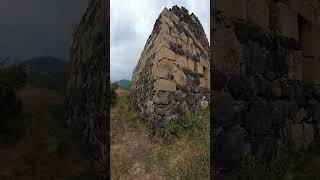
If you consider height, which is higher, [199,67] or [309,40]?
[309,40]

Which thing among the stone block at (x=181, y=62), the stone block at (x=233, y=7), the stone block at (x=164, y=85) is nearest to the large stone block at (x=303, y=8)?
the stone block at (x=233, y=7)

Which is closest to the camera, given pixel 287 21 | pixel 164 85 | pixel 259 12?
pixel 259 12

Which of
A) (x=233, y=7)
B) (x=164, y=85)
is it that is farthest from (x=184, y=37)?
(x=233, y=7)

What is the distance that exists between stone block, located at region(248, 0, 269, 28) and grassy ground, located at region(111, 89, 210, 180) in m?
1.32

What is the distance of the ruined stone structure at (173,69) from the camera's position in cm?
473

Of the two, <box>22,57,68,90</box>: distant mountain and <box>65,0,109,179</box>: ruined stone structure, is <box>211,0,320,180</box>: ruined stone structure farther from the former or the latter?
<box>22,57,68,90</box>: distant mountain

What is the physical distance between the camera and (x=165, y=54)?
513 cm

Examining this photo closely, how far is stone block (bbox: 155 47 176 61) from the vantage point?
5008mm

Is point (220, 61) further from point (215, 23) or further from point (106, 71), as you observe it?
point (106, 71)

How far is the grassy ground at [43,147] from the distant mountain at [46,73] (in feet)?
0.29

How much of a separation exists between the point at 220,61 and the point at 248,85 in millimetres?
432

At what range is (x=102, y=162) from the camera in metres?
3.44

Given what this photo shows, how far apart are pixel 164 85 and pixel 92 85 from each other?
140 centimetres

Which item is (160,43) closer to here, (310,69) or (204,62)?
(204,62)
